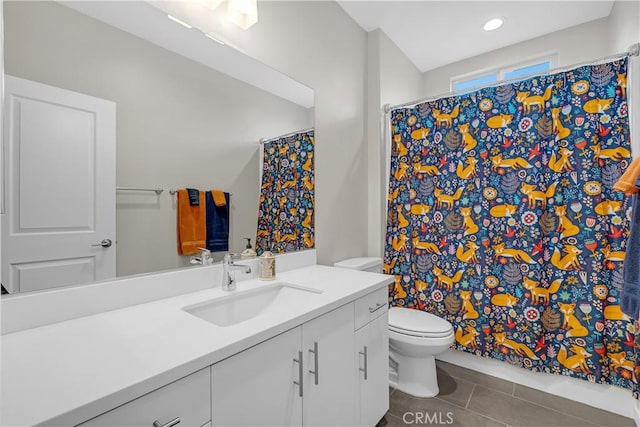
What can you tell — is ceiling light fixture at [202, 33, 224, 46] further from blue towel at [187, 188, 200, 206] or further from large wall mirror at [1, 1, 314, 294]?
blue towel at [187, 188, 200, 206]

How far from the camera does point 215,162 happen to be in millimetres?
1395

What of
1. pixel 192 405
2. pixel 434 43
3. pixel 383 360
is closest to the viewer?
pixel 192 405

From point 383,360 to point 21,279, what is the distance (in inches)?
58.3

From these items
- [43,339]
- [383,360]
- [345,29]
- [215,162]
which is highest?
[345,29]

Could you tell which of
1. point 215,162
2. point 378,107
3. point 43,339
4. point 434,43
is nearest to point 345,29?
point 378,107

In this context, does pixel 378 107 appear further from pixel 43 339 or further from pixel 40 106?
pixel 43 339

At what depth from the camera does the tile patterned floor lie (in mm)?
1631

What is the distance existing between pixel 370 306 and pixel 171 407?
0.95m

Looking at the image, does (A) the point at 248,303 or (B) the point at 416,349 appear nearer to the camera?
(A) the point at 248,303

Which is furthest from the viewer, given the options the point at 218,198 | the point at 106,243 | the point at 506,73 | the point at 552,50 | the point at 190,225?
the point at 506,73

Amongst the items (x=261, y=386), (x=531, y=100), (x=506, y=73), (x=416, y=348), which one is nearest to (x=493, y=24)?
(x=506, y=73)

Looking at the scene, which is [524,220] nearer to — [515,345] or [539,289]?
[539,289]

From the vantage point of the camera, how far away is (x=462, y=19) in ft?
7.79

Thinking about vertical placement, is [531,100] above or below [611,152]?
above
